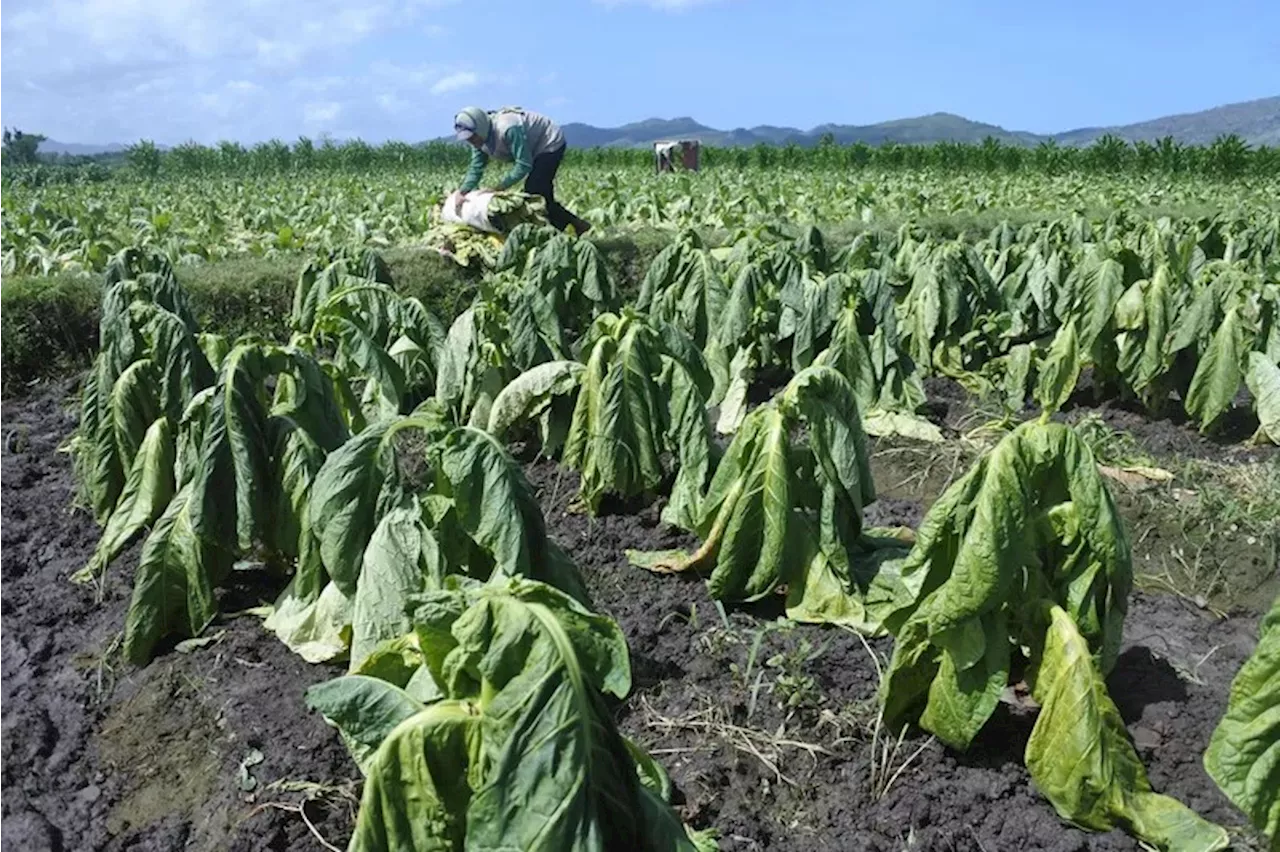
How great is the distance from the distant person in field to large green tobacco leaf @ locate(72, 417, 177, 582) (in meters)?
5.52

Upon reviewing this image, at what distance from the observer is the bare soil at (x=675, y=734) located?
9.04 feet

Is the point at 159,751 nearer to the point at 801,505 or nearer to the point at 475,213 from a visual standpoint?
the point at 801,505

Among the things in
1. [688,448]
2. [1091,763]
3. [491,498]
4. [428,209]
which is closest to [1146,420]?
[688,448]

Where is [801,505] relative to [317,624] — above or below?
above

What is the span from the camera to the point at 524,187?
1098 centimetres

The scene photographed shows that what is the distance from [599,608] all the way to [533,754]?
199 cm

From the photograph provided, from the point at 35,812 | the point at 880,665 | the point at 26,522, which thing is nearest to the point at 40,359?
the point at 26,522

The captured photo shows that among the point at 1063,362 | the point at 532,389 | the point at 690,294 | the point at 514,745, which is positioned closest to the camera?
the point at 514,745

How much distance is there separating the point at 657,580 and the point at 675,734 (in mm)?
929

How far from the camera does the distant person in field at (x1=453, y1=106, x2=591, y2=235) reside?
9.92 metres

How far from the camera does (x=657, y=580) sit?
3965mm

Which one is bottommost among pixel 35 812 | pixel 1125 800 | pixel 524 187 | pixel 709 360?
pixel 35 812

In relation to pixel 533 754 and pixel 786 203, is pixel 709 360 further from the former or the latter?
pixel 786 203

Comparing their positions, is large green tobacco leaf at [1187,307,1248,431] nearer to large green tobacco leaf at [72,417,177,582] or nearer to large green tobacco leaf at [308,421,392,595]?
large green tobacco leaf at [308,421,392,595]
